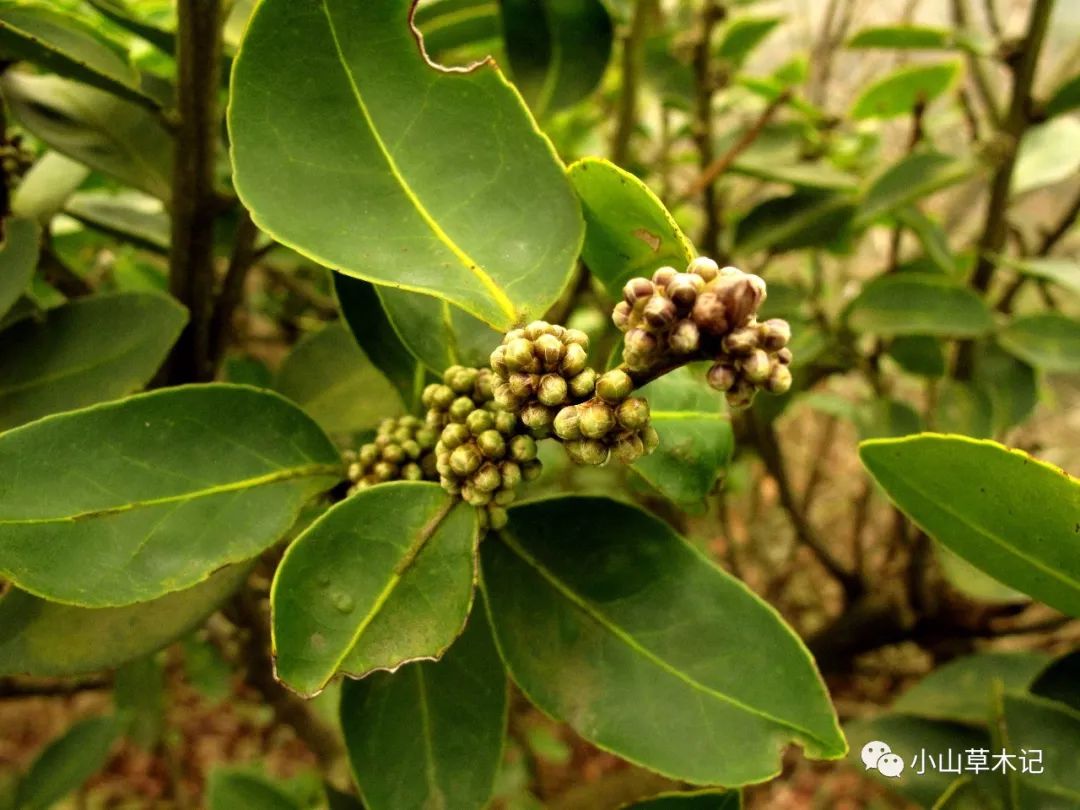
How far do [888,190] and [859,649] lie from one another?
929 mm

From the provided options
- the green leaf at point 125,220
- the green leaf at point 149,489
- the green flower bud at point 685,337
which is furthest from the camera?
the green leaf at point 125,220

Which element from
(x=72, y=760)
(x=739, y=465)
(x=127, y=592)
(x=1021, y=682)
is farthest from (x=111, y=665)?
(x=739, y=465)

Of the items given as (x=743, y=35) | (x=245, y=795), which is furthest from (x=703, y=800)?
(x=743, y=35)

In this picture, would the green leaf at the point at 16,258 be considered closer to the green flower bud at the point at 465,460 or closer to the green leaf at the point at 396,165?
the green leaf at the point at 396,165

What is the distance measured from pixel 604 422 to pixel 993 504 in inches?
13.3

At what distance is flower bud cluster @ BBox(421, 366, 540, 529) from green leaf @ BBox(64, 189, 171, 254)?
0.53 meters

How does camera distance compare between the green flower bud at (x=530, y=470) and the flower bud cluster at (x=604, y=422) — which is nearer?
the flower bud cluster at (x=604, y=422)

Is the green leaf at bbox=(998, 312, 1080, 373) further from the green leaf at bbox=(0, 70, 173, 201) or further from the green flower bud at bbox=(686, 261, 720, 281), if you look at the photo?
the green leaf at bbox=(0, 70, 173, 201)

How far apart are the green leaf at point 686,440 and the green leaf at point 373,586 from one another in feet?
0.53

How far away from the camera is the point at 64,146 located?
896 millimetres

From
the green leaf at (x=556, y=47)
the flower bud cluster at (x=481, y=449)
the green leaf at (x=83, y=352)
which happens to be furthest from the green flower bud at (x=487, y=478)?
the green leaf at (x=556, y=47)

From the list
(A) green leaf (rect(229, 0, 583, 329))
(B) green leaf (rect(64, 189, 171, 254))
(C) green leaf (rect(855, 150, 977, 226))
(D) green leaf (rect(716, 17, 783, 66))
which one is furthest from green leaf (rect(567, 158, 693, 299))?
(D) green leaf (rect(716, 17, 783, 66))

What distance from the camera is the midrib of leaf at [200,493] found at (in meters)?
0.62

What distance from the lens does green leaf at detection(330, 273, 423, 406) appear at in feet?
2.58
